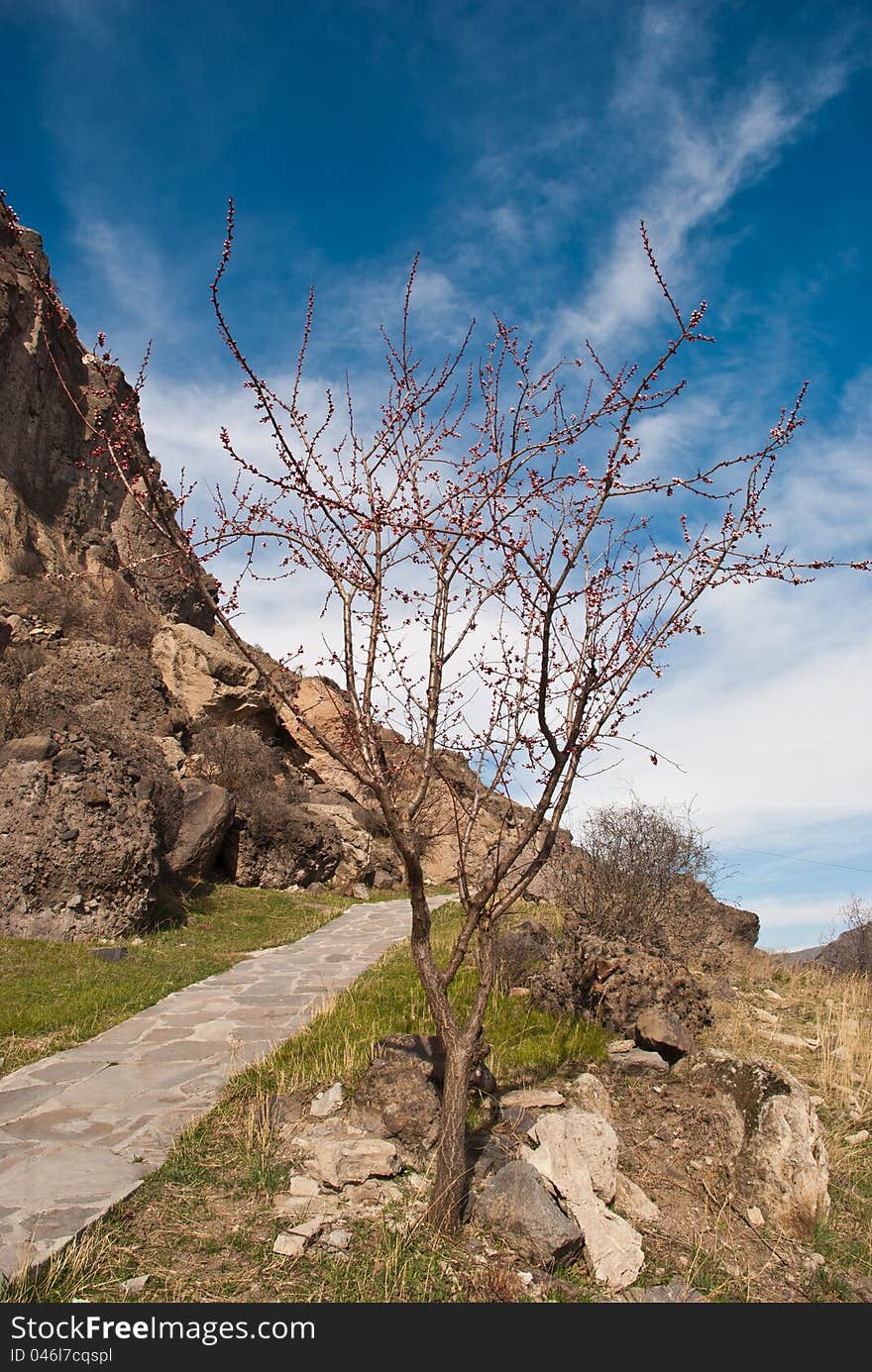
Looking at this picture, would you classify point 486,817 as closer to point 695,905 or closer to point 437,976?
point 695,905

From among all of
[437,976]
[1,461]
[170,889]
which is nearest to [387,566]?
[437,976]

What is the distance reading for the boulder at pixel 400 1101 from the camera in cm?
438

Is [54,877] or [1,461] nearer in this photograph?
[54,877]

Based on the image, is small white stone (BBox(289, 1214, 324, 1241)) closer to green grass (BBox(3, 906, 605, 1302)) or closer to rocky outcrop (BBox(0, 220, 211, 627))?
green grass (BBox(3, 906, 605, 1302))

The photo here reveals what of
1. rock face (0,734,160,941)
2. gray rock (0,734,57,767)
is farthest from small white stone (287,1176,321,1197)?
gray rock (0,734,57,767)

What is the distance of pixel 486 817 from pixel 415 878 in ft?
58.3

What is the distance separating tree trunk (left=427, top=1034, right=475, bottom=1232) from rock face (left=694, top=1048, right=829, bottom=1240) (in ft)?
5.17

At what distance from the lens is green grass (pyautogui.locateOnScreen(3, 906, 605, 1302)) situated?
305 centimetres

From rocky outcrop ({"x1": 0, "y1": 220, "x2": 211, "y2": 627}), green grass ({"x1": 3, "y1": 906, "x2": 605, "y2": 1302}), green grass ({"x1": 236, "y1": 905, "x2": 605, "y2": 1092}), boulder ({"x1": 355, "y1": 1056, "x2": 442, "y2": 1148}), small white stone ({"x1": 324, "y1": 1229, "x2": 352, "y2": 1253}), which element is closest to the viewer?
green grass ({"x1": 3, "y1": 906, "x2": 605, "y2": 1302})

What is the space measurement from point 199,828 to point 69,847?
3750mm

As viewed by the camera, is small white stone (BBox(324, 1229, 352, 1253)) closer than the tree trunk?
Yes

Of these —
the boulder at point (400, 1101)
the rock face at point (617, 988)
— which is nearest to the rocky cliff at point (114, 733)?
the boulder at point (400, 1101)

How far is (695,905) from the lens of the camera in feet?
36.7

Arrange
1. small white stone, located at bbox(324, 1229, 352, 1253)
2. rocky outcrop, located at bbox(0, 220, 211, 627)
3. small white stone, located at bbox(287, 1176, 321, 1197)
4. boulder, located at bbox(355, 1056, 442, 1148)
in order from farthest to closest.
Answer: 1. rocky outcrop, located at bbox(0, 220, 211, 627)
2. boulder, located at bbox(355, 1056, 442, 1148)
3. small white stone, located at bbox(287, 1176, 321, 1197)
4. small white stone, located at bbox(324, 1229, 352, 1253)
